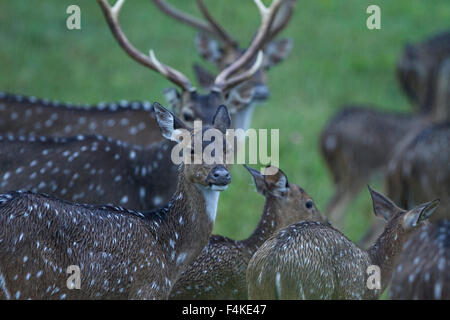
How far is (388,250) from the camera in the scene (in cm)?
437

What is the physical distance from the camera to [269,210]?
473cm

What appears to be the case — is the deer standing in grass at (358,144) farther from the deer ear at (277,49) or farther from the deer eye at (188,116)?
the deer eye at (188,116)

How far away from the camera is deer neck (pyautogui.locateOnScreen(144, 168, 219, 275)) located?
13.7 ft

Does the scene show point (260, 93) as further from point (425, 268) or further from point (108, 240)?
point (108, 240)

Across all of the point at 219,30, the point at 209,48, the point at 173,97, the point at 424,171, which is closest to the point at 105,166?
the point at 173,97

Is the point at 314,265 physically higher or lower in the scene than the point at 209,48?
lower

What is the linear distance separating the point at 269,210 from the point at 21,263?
1.59 metres

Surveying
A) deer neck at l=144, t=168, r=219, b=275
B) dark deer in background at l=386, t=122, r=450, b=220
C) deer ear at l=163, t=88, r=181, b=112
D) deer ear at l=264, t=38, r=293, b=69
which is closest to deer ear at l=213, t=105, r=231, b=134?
deer neck at l=144, t=168, r=219, b=275

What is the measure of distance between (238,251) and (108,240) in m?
0.97

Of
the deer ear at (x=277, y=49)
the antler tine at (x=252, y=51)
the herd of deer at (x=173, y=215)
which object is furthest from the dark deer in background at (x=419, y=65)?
the antler tine at (x=252, y=51)
